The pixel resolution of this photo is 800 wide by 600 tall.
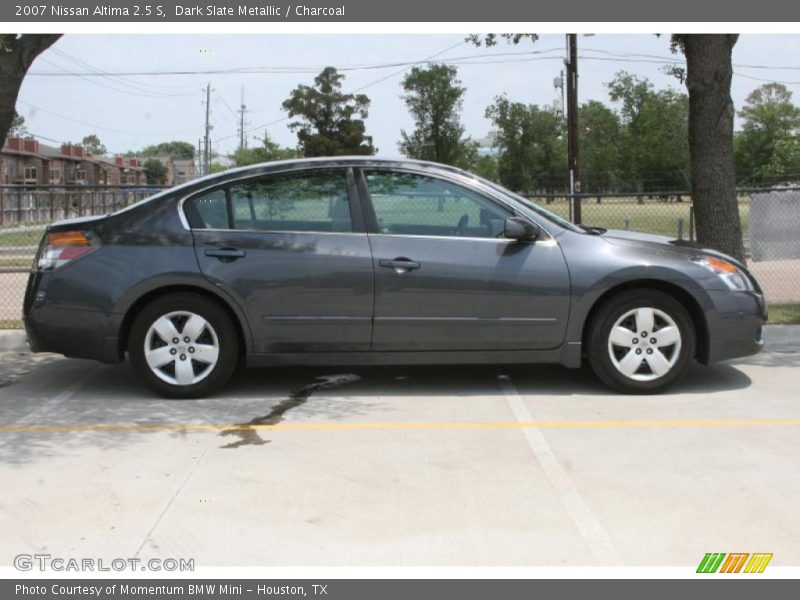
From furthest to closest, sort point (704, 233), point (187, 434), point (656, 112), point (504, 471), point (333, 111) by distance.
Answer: point (333, 111), point (656, 112), point (704, 233), point (187, 434), point (504, 471)

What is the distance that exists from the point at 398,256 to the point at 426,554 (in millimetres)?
2908

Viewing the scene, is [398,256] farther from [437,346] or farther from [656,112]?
[656,112]

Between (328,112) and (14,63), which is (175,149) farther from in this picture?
(14,63)

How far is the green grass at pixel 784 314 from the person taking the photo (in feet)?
28.8

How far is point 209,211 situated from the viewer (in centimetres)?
649

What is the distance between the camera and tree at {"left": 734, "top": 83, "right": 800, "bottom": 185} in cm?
4928

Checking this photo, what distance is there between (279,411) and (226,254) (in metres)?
1.18

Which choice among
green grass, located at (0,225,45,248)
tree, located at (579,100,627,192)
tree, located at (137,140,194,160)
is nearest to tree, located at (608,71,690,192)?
tree, located at (579,100,627,192)

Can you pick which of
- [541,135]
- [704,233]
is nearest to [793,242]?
[704,233]

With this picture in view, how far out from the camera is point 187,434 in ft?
18.4

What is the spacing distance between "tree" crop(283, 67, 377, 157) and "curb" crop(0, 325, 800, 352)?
61.7 m

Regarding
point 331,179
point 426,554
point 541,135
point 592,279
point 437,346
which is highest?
point 541,135

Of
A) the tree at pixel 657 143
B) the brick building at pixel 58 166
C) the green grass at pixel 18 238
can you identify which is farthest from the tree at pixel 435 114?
the green grass at pixel 18 238

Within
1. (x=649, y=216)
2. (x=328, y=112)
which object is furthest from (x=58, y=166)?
(x=649, y=216)
